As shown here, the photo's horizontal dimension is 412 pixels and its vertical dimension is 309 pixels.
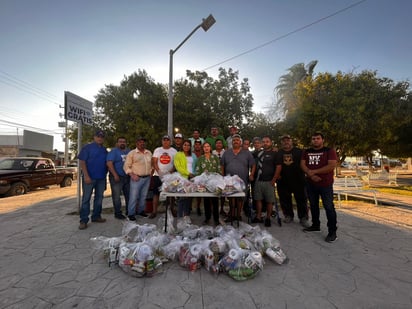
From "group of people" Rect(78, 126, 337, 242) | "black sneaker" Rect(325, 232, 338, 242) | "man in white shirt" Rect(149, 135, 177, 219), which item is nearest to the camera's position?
"black sneaker" Rect(325, 232, 338, 242)

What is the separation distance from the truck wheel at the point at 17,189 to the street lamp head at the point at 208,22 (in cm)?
1079

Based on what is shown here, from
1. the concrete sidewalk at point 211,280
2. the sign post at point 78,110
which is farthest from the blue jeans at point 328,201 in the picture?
the sign post at point 78,110

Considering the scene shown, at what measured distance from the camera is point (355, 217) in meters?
5.56

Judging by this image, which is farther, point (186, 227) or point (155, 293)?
point (186, 227)

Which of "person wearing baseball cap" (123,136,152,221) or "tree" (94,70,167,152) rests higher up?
"tree" (94,70,167,152)

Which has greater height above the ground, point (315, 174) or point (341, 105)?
point (341, 105)

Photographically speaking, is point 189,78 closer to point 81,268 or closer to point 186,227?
point 186,227

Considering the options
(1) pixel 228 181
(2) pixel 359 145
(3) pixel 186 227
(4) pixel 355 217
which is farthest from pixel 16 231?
(2) pixel 359 145

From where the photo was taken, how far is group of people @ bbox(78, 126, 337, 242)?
13.9 ft

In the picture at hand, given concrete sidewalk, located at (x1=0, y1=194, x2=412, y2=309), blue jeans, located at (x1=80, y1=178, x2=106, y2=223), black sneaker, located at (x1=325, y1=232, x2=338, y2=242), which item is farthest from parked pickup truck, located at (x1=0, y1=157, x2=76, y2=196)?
black sneaker, located at (x1=325, y1=232, x2=338, y2=242)

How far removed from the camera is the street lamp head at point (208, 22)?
23.5ft

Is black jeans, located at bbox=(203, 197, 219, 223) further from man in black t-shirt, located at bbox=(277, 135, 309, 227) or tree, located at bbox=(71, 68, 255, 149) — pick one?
tree, located at bbox=(71, 68, 255, 149)

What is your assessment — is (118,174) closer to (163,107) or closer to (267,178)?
(267,178)

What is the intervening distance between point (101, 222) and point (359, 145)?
12.9 meters
